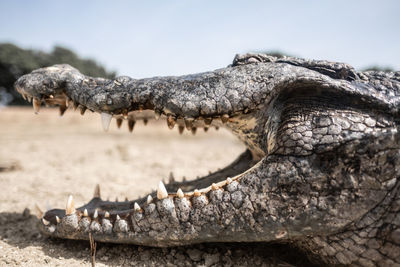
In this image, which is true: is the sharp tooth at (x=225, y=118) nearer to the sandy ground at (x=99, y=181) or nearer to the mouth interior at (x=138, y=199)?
the mouth interior at (x=138, y=199)

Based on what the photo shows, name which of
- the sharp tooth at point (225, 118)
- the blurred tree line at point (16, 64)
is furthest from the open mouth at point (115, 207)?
the blurred tree line at point (16, 64)

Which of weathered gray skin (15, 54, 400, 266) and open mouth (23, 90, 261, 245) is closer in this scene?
weathered gray skin (15, 54, 400, 266)

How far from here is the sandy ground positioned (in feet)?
8.54

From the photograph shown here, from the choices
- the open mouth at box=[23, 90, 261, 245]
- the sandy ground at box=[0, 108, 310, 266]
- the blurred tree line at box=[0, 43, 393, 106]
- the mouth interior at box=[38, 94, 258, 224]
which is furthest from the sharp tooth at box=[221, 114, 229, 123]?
the blurred tree line at box=[0, 43, 393, 106]

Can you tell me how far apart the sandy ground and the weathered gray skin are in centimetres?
19

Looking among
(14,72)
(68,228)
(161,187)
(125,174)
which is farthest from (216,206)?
(14,72)

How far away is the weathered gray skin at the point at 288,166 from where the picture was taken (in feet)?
7.41

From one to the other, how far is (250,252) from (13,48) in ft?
116

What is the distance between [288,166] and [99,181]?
13.1ft

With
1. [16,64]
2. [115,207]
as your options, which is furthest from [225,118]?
[16,64]

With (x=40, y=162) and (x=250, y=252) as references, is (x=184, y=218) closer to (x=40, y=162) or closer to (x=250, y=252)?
(x=250, y=252)

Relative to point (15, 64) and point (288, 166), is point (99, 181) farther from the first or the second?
point (15, 64)

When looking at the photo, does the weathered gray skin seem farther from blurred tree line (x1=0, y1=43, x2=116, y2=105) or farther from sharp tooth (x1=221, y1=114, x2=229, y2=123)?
blurred tree line (x1=0, y1=43, x2=116, y2=105)

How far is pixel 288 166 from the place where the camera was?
92.0 inches
